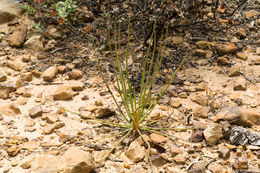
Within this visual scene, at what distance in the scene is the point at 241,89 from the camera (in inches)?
116

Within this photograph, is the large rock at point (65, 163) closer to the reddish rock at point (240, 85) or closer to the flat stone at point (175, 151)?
the flat stone at point (175, 151)

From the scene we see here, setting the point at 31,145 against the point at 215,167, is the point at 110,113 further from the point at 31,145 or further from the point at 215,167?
the point at 215,167

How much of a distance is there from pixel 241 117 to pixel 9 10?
3.39 meters

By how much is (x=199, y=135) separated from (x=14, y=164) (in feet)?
4.80

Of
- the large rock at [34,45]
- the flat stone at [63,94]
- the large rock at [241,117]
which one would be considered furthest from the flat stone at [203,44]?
the large rock at [34,45]

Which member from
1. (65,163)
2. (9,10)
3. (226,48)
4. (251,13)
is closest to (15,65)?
(9,10)

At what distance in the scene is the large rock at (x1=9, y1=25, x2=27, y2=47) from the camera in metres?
3.58

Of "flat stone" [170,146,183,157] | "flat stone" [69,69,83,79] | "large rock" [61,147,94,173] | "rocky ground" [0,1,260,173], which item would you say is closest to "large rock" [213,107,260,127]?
"rocky ground" [0,1,260,173]

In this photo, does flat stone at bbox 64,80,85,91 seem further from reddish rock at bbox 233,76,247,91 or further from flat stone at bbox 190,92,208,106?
reddish rock at bbox 233,76,247,91

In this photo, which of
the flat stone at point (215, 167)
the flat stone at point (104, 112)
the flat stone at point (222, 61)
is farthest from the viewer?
the flat stone at point (222, 61)

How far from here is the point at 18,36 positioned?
143 inches

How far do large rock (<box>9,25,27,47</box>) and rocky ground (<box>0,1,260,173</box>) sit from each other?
0.01 metres

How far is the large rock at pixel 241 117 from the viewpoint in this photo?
243 cm

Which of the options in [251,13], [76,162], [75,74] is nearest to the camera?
[76,162]
